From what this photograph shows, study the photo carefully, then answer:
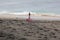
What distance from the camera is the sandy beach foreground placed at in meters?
7.51

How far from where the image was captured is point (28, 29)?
27.9 ft

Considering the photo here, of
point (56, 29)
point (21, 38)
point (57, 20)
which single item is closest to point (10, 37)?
point (21, 38)

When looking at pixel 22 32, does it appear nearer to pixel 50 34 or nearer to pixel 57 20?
pixel 50 34

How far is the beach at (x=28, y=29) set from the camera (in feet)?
24.7

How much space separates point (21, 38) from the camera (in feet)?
24.0

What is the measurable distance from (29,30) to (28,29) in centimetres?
13

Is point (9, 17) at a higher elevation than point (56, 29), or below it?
higher

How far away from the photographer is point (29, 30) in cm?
839

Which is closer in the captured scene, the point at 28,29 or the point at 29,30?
the point at 29,30

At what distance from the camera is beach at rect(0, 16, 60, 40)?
24.7 feet

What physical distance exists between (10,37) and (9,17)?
2366mm

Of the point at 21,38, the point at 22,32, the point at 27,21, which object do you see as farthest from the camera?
Result: the point at 27,21

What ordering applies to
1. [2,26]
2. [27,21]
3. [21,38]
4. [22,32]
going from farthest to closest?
1. [27,21]
2. [2,26]
3. [22,32]
4. [21,38]

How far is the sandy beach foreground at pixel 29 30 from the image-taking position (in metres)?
7.51
